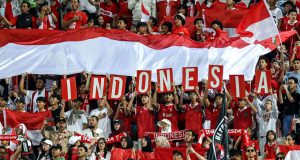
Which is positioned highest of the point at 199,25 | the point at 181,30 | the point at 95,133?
the point at 199,25

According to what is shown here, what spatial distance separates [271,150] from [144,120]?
2700 mm

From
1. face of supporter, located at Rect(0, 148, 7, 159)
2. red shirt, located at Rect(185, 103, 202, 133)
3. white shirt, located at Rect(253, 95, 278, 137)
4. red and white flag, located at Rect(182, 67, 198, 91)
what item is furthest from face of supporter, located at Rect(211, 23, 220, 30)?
face of supporter, located at Rect(0, 148, 7, 159)

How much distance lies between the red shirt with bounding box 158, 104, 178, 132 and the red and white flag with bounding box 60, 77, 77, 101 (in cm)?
175

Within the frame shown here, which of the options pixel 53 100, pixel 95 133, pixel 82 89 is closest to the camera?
pixel 95 133

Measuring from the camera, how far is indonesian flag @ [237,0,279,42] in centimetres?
3128

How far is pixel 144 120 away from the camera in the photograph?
30.4 m

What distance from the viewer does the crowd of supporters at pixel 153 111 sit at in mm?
29172

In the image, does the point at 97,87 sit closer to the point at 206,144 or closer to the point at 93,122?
the point at 93,122

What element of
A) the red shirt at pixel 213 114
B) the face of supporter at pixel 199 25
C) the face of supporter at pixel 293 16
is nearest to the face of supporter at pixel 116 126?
the red shirt at pixel 213 114

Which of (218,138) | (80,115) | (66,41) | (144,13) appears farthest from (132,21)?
(218,138)

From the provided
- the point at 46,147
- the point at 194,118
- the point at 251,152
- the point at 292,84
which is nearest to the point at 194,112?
the point at 194,118

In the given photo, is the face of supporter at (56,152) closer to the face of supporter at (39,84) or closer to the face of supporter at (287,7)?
the face of supporter at (39,84)

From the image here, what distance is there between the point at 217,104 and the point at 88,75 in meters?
2.90

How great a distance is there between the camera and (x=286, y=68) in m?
31.8
